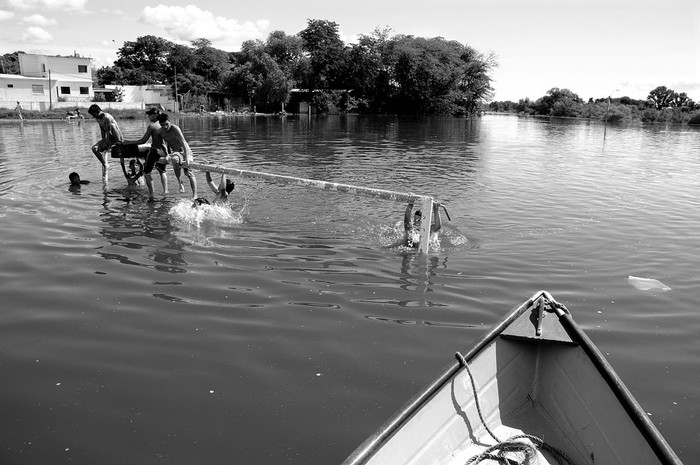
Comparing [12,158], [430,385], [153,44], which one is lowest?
[430,385]

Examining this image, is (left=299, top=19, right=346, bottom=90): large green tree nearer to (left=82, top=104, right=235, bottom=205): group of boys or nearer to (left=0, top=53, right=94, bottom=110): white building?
(left=0, top=53, right=94, bottom=110): white building

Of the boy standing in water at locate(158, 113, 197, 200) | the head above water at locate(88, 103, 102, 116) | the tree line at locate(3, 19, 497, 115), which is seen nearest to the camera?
the boy standing in water at locate(158, 113, 197, 200)

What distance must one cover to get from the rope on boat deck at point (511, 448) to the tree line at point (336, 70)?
7844 cm

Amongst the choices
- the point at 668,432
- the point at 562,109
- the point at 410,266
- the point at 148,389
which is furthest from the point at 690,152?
the point at 562,109

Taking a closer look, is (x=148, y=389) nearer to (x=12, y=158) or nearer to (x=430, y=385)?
(x=430, y=385)

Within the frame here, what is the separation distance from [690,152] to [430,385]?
33874 millimetres

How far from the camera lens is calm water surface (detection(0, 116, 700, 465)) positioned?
4332mm

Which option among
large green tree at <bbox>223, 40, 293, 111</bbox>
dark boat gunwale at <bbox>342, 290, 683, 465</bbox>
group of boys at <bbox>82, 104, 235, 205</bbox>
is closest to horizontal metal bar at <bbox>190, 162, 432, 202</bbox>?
group of boys at <bbox>82, 104, 235, 205</bbox>

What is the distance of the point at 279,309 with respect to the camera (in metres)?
6.55

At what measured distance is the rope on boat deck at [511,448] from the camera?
3.67 metres

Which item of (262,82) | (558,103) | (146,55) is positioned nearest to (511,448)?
(262,82)

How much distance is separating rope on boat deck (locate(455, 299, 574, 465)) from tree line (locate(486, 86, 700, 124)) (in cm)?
8150

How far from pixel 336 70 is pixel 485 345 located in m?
86.5

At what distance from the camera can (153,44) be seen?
3622 inches
